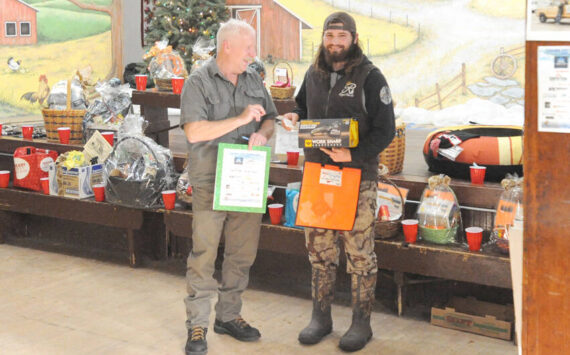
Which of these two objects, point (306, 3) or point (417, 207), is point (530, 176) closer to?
point (417, 207)

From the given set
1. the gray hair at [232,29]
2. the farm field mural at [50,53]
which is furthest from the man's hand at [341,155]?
the farm field mural at [50,53]

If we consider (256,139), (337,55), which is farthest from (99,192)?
(337,55)

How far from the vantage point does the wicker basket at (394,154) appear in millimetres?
4547

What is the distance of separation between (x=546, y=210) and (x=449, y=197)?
6.68ft

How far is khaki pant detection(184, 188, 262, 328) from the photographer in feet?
12.0

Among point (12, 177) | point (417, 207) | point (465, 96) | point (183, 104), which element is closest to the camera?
point (183, 104)

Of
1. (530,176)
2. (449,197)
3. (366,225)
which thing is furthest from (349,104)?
(530,176)

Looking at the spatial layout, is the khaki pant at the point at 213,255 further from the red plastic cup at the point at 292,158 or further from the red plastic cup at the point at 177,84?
the red plastic cup at the point at 177,84

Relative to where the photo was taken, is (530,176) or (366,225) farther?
(366,225)

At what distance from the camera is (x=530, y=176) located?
206cm

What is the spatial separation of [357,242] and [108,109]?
268 cm

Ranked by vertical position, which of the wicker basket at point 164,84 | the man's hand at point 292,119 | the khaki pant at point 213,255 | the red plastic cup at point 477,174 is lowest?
the khaki pant at point 213,255

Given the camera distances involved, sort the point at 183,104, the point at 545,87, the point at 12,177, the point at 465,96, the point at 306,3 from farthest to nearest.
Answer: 1. the point at 306,3
2. the point at 465,96
3. the point at 12,177
4. the point at 183,104
5. the point at 545,87

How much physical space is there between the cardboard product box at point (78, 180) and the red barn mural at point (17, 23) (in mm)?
5509
